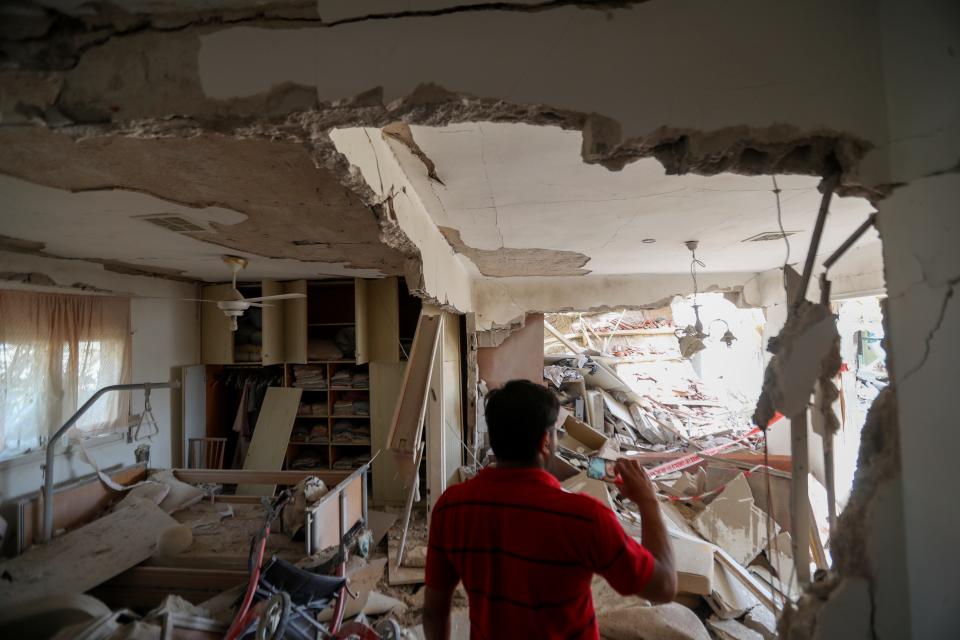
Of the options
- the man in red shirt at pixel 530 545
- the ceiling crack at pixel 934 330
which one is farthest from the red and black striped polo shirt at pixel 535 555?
the ceiling crack at pixel 934 330

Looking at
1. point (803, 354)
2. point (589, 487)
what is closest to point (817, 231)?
point (803, 354)

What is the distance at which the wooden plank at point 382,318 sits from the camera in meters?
4.73

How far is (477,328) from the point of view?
5.08 metres

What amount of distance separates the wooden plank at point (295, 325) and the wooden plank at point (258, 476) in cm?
151

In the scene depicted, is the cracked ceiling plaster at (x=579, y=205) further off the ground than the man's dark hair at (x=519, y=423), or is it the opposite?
the cracked ceiling plaster at (x=579, y=205)

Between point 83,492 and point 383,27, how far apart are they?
3975 mm

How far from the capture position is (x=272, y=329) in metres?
4.59

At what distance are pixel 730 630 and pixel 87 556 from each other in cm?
415

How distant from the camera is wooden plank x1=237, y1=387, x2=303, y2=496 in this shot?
4.50 m

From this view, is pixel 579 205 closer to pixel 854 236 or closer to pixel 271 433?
pixel 854 236

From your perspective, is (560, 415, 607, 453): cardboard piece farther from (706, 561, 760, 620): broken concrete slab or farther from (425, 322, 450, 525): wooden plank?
(425, 322, 450, 525): wooden plank

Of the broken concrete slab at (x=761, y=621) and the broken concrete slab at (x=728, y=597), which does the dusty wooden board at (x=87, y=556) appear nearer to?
the broken concrete slab at (x=728, y=597)

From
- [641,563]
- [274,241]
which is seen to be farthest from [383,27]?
[274,241]

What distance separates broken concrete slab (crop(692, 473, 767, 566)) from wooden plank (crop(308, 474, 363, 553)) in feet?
10.3
